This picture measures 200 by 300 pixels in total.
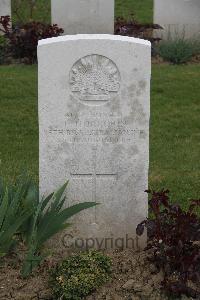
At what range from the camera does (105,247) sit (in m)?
4.98

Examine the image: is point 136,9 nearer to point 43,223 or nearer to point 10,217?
point 43,223

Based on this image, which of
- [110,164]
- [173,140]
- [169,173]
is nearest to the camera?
[110,164]

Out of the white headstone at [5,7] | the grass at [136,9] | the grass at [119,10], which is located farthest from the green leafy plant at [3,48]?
the grass at [136,9]

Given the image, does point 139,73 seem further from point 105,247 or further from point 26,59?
point 26,59

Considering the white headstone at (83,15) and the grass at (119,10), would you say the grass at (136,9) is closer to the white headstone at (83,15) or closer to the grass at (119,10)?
the grass at (119,10)

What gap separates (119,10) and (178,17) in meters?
4.10

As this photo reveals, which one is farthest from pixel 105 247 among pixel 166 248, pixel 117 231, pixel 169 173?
pixel 169 173

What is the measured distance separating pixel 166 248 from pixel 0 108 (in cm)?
439

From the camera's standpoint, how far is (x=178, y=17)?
11703mm

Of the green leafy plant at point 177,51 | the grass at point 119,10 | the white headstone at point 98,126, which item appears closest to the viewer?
the white headstone at point 98,126

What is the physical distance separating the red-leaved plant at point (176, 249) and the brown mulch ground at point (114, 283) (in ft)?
0.30

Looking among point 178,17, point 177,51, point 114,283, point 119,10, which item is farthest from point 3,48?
point 114,283

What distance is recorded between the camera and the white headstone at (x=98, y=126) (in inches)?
182

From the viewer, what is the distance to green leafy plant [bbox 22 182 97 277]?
4.54 meters
